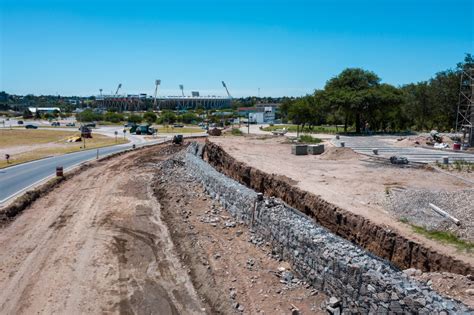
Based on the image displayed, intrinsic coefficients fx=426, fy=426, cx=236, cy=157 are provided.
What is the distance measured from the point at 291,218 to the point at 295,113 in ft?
187

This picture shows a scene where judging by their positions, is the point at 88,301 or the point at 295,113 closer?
the point at 88,301

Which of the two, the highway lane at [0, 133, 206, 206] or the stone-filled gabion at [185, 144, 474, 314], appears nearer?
the stone-filled gabion at [185, 144, 474, 314]

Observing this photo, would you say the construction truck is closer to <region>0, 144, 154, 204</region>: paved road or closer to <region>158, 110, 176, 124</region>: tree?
<region>0, 144, 154, 204</region>: paved road

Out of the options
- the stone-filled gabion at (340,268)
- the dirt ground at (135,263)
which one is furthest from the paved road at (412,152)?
the stone-filled gabion at (340,268)

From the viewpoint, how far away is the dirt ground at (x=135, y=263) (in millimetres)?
14711

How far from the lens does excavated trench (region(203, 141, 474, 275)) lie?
14.0m

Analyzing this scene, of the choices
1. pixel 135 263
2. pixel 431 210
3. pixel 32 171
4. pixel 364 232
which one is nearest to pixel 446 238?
pixel 364 232

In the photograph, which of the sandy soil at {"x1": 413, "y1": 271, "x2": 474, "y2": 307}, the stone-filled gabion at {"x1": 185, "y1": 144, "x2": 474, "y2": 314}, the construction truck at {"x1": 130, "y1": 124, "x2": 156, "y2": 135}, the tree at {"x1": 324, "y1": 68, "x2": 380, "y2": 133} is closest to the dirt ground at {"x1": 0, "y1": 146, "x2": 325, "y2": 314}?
the stone-filled gabion at {"x1": 185, "y1": 144, "x2": 474, "y2": 314}

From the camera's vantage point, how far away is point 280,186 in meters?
25.3

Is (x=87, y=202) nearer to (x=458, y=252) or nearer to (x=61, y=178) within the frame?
(x=61, y=178)

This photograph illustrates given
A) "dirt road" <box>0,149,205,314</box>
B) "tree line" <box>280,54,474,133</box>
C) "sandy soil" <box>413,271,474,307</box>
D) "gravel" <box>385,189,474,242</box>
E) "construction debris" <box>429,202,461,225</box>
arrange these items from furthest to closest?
"tree line" <box>280,54,474,133</box>, "construction debris" <box>429,202,461,225</box>, "gravel" <box>385,189,474,242</box>, "dirt road" <box>0,149,205,314</box>, "sandy soil" <box>413,271,474,307</box>

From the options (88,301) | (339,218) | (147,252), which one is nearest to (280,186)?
(339,218)

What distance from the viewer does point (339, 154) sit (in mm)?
37625

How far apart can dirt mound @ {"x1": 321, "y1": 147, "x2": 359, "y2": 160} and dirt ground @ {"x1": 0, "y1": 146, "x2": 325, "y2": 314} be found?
13.9 metres
